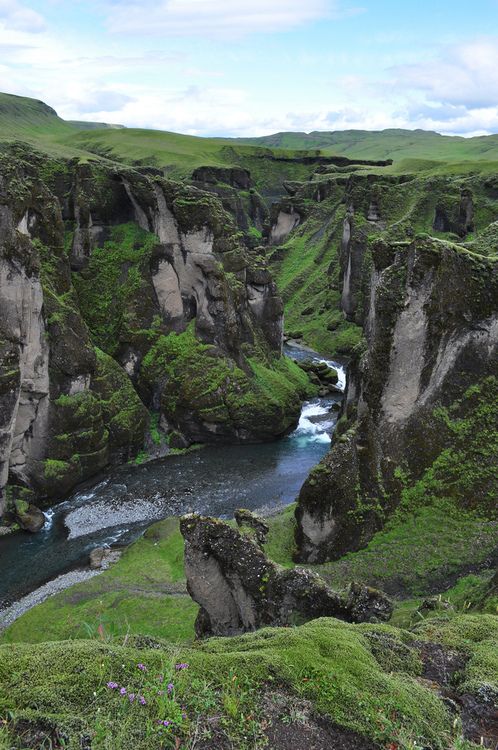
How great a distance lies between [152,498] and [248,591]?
2405 centimetres

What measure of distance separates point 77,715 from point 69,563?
86.7 feet

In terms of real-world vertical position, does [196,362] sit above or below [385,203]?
below

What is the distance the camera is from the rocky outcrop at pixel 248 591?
14.5 metres

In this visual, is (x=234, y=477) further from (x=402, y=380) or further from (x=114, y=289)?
(x=114, y=289)

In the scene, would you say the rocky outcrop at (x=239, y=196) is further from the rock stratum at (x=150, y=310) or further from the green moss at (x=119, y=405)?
the green moss at (x=119, y=405)

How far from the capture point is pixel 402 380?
25062 mm

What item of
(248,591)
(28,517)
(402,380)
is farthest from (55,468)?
(248,591)

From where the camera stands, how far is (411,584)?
2262 cm

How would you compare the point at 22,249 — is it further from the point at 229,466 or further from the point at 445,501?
the point at 445,501

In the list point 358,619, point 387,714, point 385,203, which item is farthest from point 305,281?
point 387,714

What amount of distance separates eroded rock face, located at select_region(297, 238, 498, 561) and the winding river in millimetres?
12032

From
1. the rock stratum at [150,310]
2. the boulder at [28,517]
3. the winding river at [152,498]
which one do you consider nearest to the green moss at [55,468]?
the rock stratum at [150,310]

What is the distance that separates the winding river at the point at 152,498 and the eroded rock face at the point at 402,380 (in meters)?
12.0

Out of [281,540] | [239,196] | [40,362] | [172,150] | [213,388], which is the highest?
[172,150]
